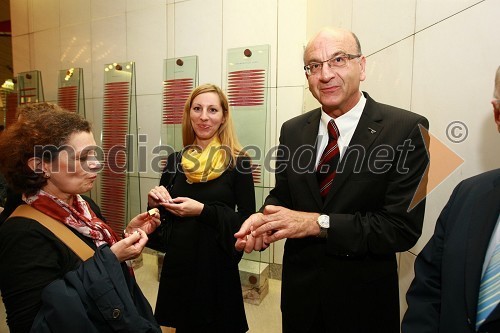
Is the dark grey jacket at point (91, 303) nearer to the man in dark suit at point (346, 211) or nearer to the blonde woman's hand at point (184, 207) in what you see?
the man in dark suit at point (346, 211)

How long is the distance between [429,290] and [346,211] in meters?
Result: 0.36

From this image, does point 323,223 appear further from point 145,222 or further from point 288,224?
point 145,222

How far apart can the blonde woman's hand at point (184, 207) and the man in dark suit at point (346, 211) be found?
0.46m

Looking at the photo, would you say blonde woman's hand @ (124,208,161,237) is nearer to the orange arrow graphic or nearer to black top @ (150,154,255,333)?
black top @ (150,154,255,333)

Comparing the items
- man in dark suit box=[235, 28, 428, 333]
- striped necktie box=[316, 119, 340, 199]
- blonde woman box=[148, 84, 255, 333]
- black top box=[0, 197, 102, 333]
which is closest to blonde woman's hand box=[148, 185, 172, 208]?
blonde woman box=[148, 84, 255, 333]

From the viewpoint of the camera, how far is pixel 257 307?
288 cm

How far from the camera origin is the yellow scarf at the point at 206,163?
1785 mm

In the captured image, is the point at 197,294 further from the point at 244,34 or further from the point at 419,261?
the point at 244,34

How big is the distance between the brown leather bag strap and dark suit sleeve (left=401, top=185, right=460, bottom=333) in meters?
1.11

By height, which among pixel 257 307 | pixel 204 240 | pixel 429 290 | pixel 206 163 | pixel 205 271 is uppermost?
pixel 206 163

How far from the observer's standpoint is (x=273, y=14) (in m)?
3.13

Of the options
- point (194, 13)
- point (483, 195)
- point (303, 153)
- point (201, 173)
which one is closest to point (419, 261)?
point (483, 195)

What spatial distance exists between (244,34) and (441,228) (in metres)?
2.89

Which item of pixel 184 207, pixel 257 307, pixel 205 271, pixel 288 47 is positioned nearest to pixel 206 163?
pixel 184 207
